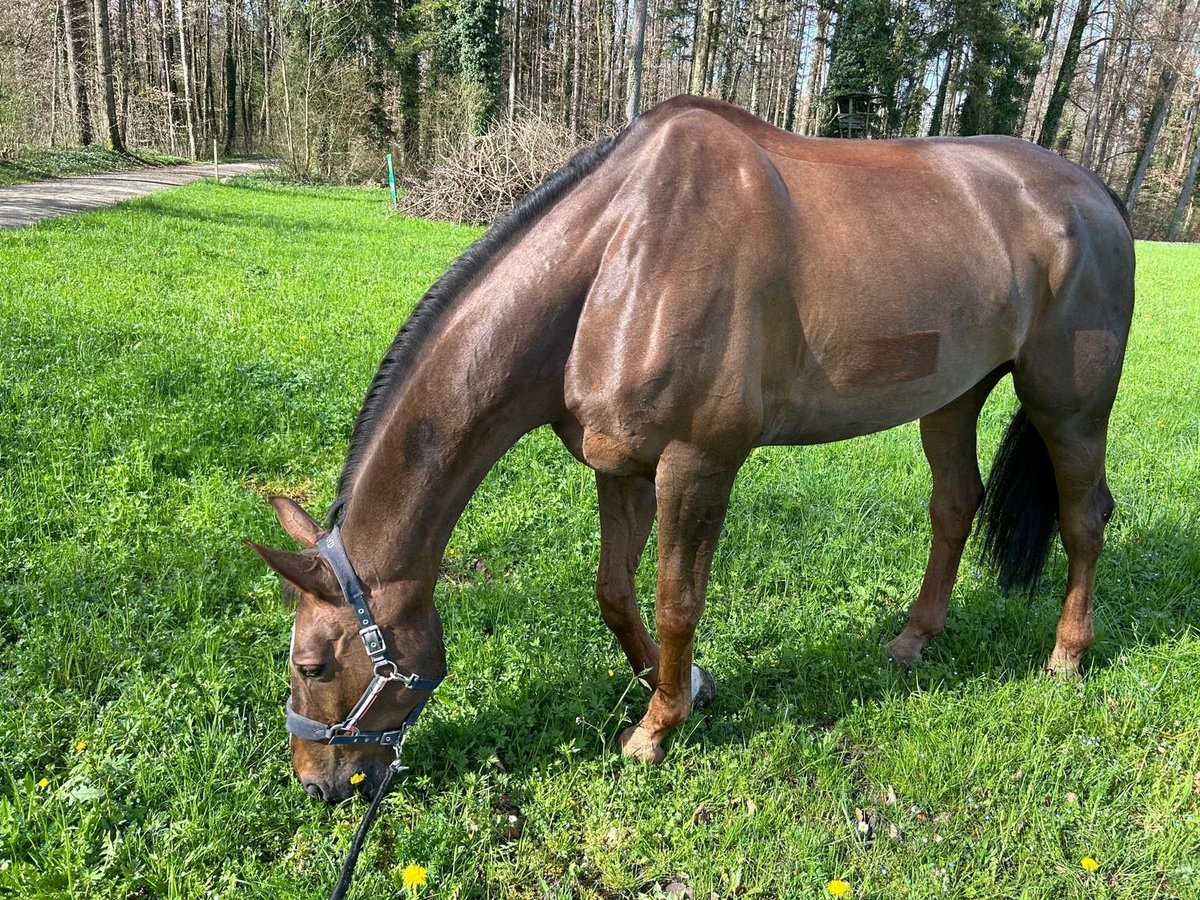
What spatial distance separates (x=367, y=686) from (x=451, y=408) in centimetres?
79

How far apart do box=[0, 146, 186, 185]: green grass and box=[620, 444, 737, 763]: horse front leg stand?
19.0 meters

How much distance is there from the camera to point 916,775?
96.1 inches

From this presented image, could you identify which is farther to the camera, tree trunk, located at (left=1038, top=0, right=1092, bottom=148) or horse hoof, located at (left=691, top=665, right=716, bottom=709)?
tree trunk, located at (left=1038, top=0, right=1092, bottom=148)

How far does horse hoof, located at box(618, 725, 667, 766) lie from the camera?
251 cm

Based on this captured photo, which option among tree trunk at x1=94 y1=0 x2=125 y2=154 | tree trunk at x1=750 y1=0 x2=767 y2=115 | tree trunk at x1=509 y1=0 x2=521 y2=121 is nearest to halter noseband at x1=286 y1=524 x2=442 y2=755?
tree trunk at x1=509 y1=0 x2=521 y2=121

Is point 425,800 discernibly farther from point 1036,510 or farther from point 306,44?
point 306,44

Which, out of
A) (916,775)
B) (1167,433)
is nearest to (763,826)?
(916,775)

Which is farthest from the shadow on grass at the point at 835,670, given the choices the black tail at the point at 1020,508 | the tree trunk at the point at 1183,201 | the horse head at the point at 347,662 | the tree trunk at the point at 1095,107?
the tree trunk at the point at 1095,107

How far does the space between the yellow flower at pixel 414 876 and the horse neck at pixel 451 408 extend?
0.70m

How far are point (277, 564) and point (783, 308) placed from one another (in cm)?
154

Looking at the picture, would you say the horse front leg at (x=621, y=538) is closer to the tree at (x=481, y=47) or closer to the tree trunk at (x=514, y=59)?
the tree trunk at (x=514, y=59)

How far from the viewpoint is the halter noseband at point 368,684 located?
1.99m

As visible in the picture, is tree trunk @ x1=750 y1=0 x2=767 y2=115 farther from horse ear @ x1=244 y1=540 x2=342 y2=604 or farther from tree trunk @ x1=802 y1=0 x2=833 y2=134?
horse ear @ x1=244 y1=540 x2=342 y2=604

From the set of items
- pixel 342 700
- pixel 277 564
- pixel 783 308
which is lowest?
pixel 342 700
